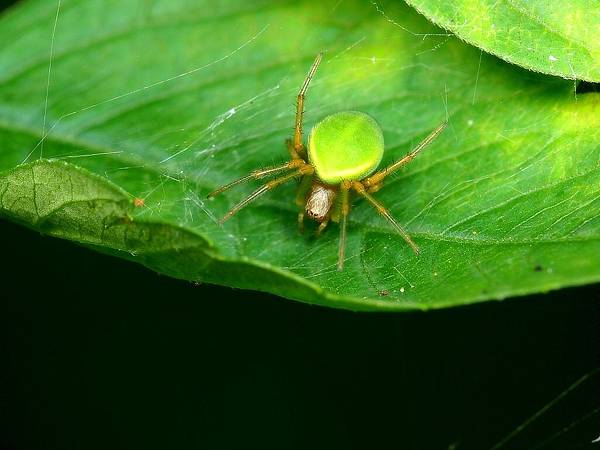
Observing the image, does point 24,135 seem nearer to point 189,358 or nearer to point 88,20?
point 88,20

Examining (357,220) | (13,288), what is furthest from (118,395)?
(357,220)

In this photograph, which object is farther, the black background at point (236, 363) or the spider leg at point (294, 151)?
the black background at point (236, 363)

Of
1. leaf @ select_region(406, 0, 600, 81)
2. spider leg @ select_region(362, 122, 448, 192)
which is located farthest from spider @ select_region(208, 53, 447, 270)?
leaf @ select_region(406, 0, 600, 81)

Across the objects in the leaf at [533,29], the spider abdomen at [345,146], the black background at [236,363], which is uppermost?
the spider abdomen at [345,146]

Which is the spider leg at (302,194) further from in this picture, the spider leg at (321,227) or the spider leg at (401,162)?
the spider leg at (401,162)

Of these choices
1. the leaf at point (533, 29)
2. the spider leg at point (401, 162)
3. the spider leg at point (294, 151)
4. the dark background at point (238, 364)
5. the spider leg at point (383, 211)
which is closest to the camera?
the leaf at point (533, 29)

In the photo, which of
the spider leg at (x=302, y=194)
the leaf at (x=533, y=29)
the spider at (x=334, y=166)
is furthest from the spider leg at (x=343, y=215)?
the leaf at (x=533, y=29)

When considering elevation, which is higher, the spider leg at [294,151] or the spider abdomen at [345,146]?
the spider leg at [294,151]
